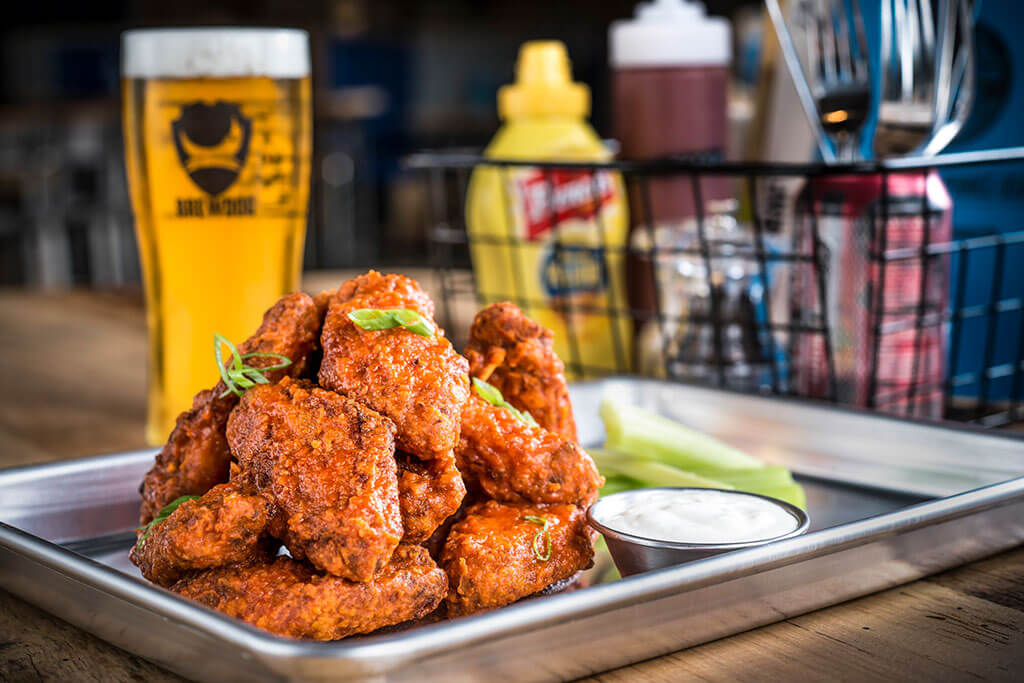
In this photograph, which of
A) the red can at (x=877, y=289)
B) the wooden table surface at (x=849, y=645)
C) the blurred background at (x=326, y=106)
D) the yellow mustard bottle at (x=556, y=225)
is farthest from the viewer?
the blurred background at (x=326, y=106)

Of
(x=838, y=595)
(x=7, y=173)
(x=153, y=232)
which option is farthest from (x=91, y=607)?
(x=7, y=173)

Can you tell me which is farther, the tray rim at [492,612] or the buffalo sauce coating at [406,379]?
the buffalo sauce coating at [406,379]

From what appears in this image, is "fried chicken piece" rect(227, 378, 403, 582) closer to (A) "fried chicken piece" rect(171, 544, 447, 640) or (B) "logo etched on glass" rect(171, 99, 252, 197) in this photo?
(A) "fried chicken piece" rect(171, 544, 447, 640)

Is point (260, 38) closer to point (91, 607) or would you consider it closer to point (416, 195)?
point (91, 607)

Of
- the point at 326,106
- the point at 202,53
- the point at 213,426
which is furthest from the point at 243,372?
the point at 326,106

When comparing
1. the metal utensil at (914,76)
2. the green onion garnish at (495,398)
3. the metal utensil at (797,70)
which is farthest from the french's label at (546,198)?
the green onion garnish at (495,398)

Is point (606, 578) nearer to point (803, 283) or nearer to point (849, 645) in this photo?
point (849, 645)

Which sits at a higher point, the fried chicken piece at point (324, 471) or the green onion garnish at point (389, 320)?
the green onion garnish at point (389, 320)

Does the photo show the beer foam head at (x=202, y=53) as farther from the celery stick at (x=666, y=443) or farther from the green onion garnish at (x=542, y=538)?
the green onion garnish at (x=542, y=538)
